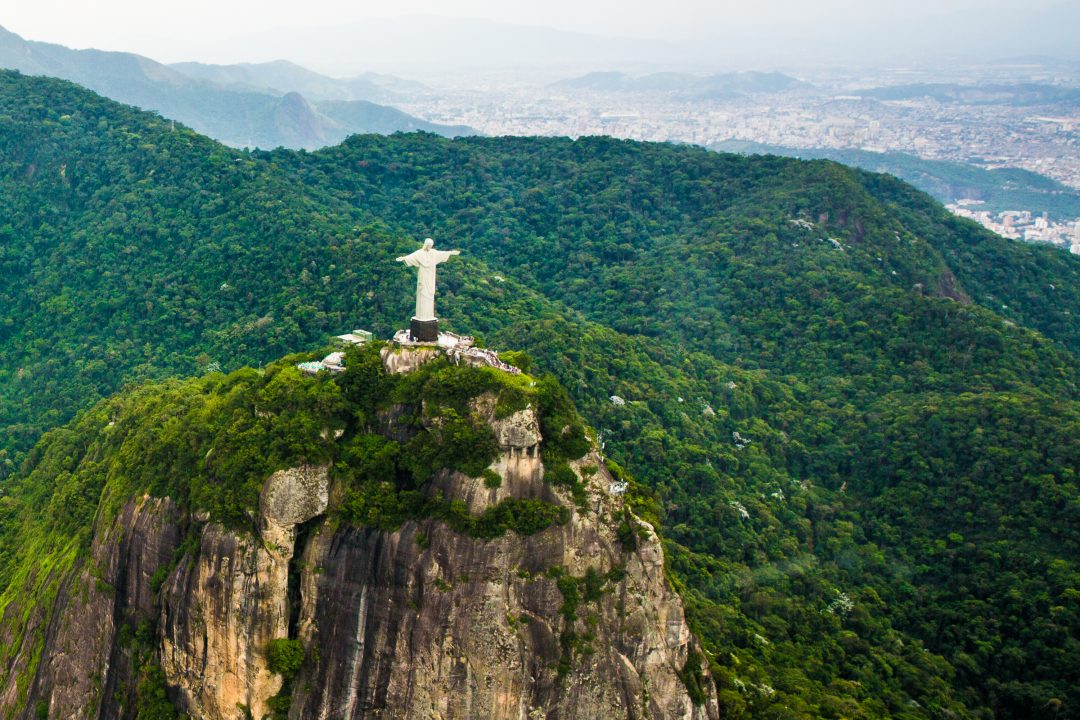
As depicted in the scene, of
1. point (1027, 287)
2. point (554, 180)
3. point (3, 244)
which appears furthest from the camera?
point (554, 180)

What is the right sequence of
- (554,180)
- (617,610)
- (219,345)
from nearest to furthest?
(617,610), (219,345), (554,180)

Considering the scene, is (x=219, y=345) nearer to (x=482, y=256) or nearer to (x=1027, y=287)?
(x=482, y=256)

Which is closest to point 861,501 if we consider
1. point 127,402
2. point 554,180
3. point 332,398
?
point 332,398

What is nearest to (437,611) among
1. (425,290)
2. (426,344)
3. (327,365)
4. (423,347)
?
(423,347)

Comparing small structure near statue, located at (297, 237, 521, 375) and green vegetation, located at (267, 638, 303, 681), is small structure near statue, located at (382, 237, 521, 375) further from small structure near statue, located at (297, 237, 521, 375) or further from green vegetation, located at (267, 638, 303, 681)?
green vegetation, located at (267, 638, 303, 681)

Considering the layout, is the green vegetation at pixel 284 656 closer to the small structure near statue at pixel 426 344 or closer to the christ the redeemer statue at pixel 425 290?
the small structure near statue at pixel 426 344

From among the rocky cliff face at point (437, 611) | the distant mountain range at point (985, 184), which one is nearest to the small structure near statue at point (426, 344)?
the rocky cliff face at point (437, 611)
